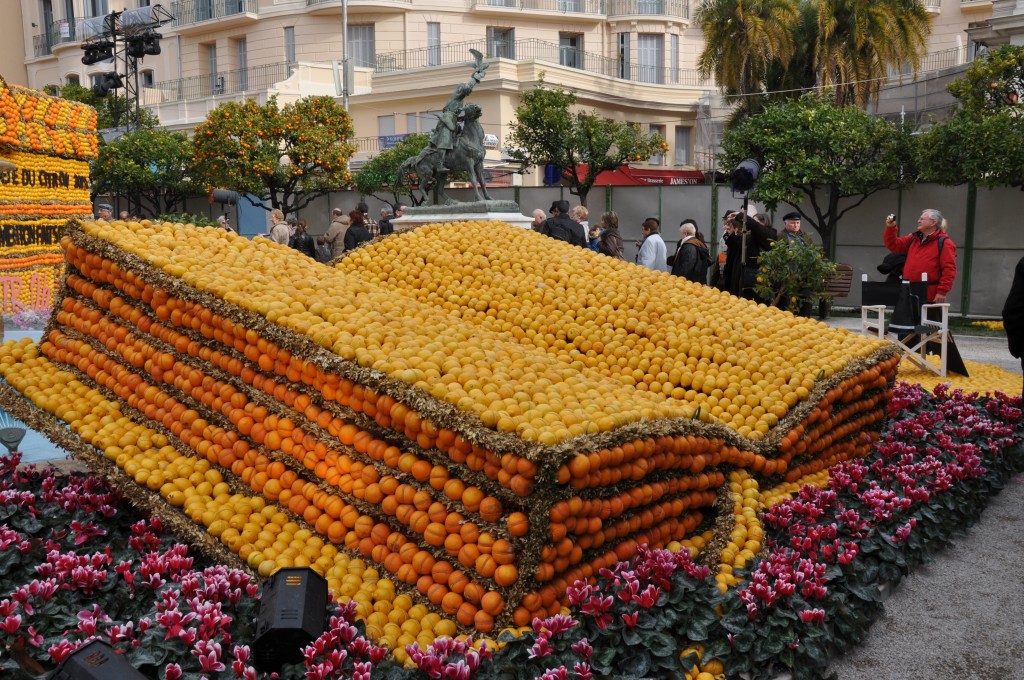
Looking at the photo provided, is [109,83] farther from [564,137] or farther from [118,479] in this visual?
[118,479]

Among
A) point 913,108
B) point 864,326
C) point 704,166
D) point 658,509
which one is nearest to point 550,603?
point 658,509

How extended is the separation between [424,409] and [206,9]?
141ft

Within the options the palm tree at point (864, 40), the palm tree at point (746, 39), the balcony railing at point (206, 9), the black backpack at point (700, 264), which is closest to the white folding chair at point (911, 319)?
the black backpack at point (700, 264)

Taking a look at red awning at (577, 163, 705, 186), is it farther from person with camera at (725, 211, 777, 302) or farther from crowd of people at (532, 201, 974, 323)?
person with camera at (725, 211, 777, 302)

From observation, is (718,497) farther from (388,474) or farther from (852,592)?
(388,474)

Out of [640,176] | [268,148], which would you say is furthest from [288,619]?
[640,176]

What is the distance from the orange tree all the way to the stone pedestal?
46.4 ft

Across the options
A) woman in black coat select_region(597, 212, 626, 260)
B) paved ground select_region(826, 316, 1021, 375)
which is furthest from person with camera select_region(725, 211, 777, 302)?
woman in black coat select_region(597, 212, 626, 260)

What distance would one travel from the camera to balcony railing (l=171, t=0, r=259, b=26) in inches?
1556

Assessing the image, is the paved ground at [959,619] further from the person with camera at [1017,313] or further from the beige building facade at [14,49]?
the beige building facade at [14,49]

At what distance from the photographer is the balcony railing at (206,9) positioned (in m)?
39.5

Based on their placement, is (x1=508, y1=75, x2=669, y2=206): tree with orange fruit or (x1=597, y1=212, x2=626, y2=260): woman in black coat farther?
(x1=508, y1=75, x2=669, y2=206): tree with orange fruit

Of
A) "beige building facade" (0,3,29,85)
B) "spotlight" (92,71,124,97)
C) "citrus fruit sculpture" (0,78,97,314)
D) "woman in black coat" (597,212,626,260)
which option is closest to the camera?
"woman in black coat" (597,212,626,260)

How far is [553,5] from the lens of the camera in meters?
39.1
